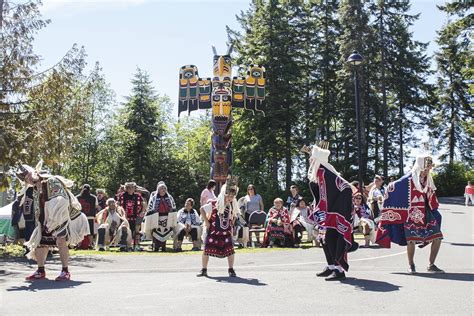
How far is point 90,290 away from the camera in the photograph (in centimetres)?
778

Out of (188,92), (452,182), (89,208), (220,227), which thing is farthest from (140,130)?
(220,227)

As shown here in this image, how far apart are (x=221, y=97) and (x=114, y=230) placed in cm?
974

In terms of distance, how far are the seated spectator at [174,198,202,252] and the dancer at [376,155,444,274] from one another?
21.9 feet

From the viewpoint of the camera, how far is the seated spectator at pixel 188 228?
15.1 meters

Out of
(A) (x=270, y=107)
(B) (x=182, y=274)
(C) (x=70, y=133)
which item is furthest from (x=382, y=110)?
(B) (x=182, y=274)

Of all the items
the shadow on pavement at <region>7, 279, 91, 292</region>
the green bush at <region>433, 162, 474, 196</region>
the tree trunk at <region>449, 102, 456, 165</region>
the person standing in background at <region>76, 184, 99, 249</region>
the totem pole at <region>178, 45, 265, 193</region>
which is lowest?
the shadow on pavement at <region>7, 279, 91, 292</region>

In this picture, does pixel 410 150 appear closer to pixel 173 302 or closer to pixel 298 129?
pixel 298 129

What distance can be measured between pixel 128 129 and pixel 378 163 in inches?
765

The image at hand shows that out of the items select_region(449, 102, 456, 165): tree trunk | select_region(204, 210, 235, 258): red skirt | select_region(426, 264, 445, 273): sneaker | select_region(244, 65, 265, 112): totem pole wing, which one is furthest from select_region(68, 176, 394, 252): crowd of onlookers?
select_region(449, 102, 456, 165): tree trunk

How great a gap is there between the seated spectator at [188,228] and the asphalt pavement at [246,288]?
2847 millimetres

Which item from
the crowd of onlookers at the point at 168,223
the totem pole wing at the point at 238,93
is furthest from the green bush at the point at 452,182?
the crowd of onlookers at the point at 168,223

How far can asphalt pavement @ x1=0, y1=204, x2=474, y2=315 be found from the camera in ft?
21.0

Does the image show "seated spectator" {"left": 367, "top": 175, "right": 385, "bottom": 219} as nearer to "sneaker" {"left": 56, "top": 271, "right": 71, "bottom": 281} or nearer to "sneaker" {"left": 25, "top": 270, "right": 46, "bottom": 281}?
"sneaker" {"left": 56, "top": 271, "right": 71, "bottom": 281}

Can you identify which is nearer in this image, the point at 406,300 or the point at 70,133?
the point at 406,300
